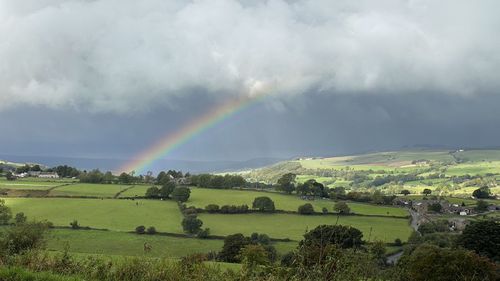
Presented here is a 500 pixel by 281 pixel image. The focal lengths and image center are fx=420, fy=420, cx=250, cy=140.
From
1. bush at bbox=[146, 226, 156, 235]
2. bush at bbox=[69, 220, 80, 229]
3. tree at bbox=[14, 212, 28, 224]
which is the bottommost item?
bush at bbox=[146, 226, 156, 235]

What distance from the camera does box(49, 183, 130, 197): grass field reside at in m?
105

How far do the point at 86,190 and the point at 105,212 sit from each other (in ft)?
94.7

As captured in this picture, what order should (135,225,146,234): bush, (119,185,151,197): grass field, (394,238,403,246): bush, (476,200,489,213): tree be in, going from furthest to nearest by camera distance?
1. (476,200,489,213): tree
2. (119,185,151,197): grass field
3. (394,238,403,246): bush
4. (135,225,146,234): bush

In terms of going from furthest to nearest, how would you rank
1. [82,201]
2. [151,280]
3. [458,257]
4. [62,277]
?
[82,201], [458,257], [151,280], [62,277]

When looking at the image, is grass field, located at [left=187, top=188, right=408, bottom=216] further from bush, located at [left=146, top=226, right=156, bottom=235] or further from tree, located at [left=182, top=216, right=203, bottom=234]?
bush, located at [left=146, top=226, right=156, bottom=235]

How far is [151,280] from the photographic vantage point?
12266 mm

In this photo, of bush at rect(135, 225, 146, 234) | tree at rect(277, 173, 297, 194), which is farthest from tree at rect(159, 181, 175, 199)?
tree at rect(277, 173, 297, 194)

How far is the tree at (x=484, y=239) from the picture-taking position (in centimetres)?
5967

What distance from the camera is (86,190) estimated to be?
111750 mm

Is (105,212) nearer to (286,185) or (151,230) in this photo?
(151,230)

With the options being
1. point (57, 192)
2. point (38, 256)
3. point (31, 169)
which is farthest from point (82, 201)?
point (31, 169)

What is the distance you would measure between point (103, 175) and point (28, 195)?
129ft

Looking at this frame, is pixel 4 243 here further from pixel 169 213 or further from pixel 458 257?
pixel 169 213

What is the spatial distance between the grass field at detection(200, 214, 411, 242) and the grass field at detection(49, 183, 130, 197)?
35902 mm
